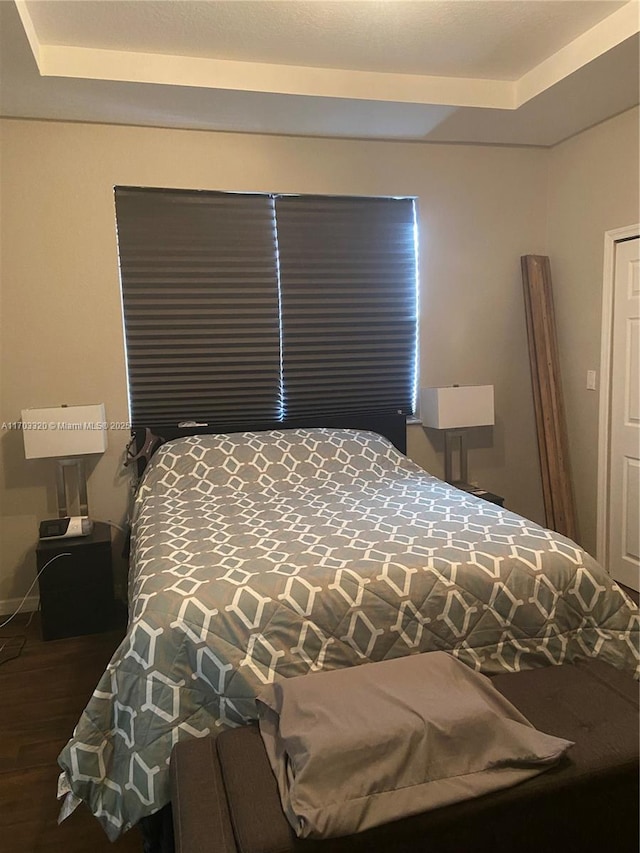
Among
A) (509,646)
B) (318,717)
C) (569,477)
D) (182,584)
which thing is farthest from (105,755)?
(569,477)

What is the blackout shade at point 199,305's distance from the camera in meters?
3.47

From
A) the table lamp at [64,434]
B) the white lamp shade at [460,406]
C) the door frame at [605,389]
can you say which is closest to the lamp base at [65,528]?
the table lamp at [64,434]

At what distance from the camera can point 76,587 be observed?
10.2 feet

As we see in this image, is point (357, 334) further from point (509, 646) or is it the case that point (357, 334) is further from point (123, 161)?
point (509, 646)

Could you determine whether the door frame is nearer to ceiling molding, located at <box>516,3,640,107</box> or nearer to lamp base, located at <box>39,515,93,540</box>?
ceiling molding, located at <box>516,3,640,107</box>

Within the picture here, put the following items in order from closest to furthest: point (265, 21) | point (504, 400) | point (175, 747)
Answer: point (175, 747), point (265, 21), point (504, 400)

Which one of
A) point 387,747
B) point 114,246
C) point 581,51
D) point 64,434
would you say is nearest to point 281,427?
point 64,434

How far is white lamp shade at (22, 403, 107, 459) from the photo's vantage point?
3.09 m

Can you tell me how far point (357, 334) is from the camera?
12.6 ft

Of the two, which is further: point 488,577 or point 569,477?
point 569,477

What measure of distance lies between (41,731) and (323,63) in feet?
10.1

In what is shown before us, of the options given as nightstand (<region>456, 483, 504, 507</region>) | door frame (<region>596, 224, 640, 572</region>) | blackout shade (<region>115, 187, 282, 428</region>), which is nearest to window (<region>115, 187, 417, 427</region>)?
blackout shade (<region>115, 187, 282, 428</region>)

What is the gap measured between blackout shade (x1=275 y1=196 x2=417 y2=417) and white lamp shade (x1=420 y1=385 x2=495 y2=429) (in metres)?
0.30

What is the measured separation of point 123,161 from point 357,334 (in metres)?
1.57
